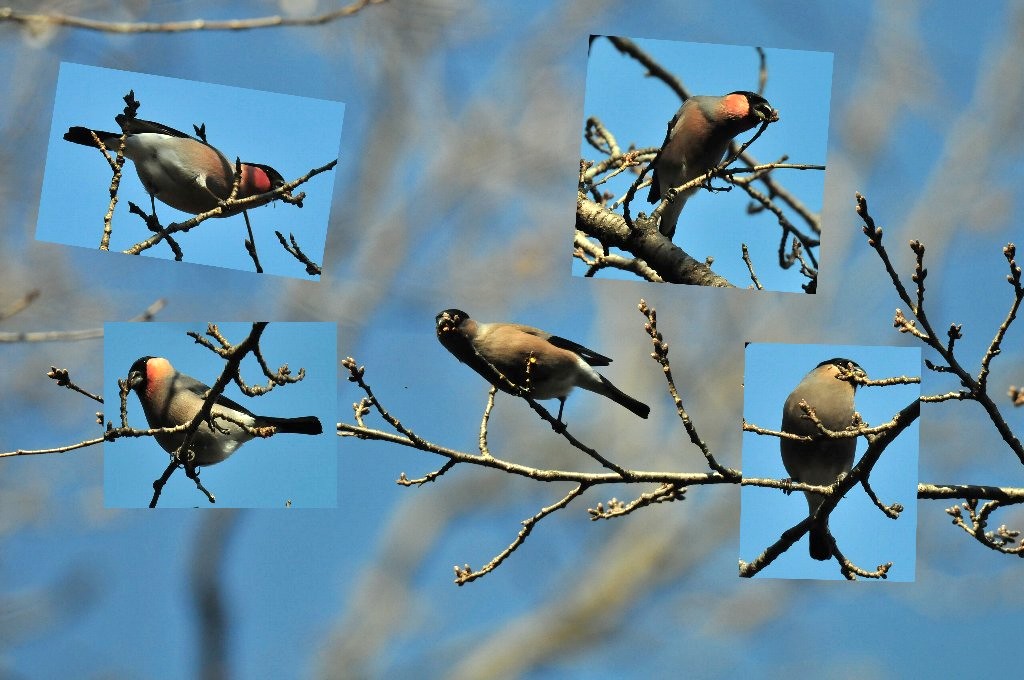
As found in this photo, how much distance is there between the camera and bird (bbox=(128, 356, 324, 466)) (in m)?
1.60

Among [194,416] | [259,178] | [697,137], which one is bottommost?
[194,416]

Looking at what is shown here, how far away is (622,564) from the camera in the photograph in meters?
2.16

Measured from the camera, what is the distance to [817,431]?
1.59 metres

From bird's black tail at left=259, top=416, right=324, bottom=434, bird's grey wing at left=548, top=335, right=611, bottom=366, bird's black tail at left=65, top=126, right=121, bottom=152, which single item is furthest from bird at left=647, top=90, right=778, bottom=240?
bird's black tail at left=65, top=126, right=121, bottom=152

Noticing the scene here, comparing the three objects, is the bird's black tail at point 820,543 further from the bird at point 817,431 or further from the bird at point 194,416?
the bird at point 194,416

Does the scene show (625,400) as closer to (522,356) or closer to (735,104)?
(522,356)

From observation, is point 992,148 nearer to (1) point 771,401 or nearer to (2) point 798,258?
(2) point 798,258

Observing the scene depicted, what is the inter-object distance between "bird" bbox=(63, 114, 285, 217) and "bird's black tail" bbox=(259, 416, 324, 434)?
32cm

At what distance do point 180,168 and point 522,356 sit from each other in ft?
1.96

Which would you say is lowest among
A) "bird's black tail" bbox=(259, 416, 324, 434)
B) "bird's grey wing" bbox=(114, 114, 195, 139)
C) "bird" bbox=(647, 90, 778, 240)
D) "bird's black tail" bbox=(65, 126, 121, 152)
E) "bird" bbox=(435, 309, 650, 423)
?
"bird's black tail" bbox=(259, 416, 324, 434)

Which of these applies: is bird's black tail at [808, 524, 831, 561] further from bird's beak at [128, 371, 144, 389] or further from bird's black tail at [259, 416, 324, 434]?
bird's beak at [128, 371, 144, 389]

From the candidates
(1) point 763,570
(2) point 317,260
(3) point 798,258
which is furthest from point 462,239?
(1) point 763,570

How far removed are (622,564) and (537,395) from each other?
0.66 meters

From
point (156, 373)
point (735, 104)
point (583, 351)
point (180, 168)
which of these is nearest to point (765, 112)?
point (735, 104)
